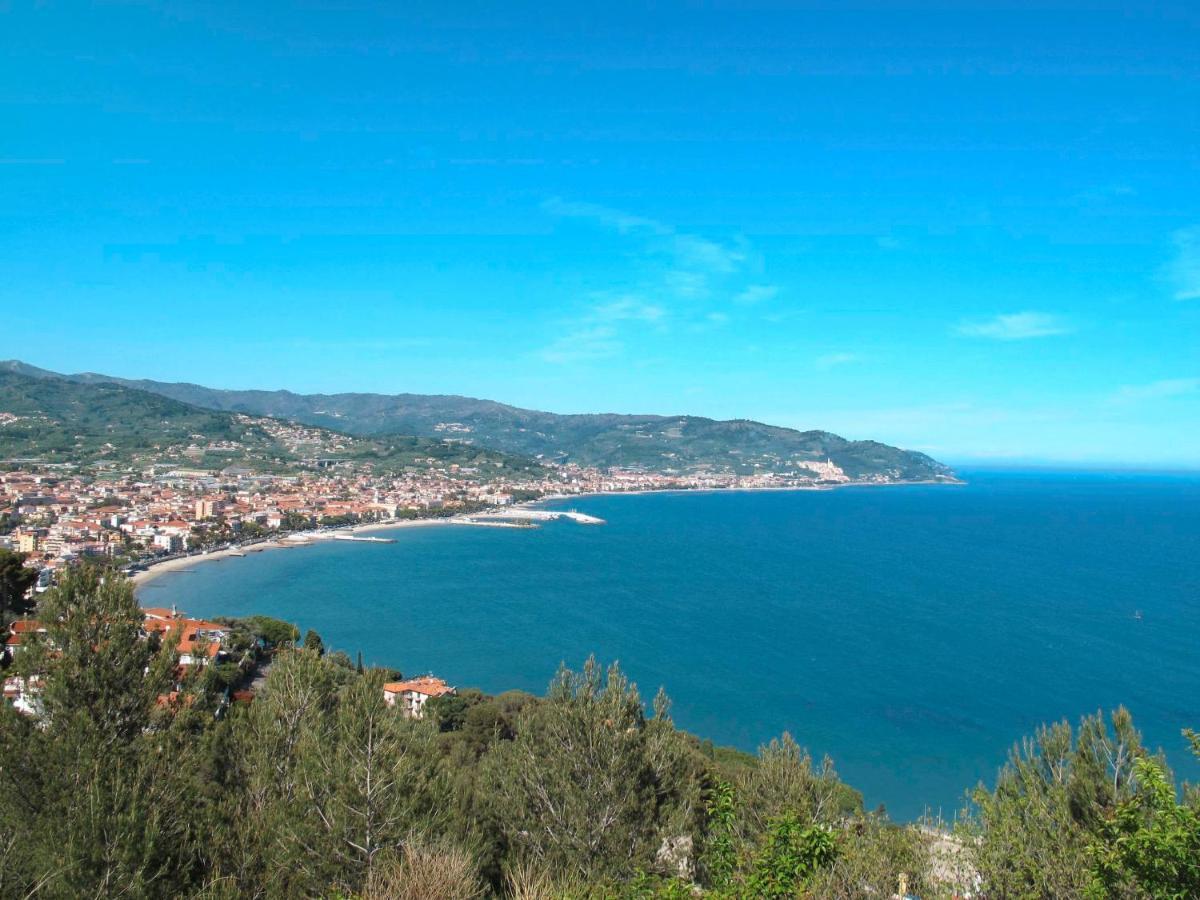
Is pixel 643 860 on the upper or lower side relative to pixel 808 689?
upper

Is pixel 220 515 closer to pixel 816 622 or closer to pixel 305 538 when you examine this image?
pixel 305 538

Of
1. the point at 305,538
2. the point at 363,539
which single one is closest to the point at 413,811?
the point at 363,539

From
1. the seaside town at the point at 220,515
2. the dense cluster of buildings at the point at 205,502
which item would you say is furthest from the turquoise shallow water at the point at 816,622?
the dense cluster of buildings at the point at 205,502

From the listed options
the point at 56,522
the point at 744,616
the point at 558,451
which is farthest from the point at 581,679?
the point at 558,451

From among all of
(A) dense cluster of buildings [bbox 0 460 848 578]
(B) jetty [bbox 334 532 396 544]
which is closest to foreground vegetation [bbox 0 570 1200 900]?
(A) dense cluster of buildings [bbox 0 460 848 578]

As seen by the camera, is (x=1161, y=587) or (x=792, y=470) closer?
(x=1161, y=587)

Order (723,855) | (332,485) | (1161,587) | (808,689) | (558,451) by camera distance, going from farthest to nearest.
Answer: (558,451), (332,485), (1161,587), (808,689), (723,855)

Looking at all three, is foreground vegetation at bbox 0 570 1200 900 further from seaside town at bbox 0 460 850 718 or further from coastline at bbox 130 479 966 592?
coastline at bbox 130 479 966 592

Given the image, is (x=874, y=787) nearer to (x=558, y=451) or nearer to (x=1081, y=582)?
(x=1081, y=582)
